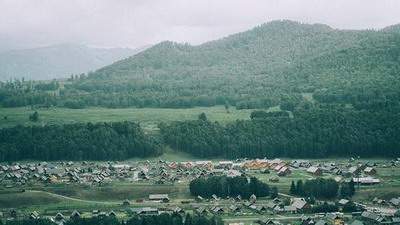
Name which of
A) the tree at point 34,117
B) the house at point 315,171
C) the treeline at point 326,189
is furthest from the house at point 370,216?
the tree at point 34,117

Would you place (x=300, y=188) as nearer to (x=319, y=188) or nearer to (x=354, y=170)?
(x=319, y=188)

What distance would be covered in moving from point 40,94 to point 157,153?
61434mm

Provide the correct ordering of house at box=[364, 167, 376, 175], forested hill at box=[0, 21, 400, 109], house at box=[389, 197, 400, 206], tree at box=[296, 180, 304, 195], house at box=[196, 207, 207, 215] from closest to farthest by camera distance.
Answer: house at box=[196, 207, 207, 215] < house at box=[389, 197, 400, 206] < tree at box=[296, 180, 304, 195] < house at box=[364, 167, 376, 175] < forested hill at box=[0, 21, 400, 109]

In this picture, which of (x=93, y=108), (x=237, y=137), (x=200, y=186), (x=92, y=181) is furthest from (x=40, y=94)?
(x=200, y=186)

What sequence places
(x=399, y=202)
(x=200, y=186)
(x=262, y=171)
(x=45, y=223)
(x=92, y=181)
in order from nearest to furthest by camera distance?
(x=45, y=223) < (x=399, y=202) < (x=200, y=186) < (x=92, y=181) < (x=262, y=171)

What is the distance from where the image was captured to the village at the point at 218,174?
71.4 meters

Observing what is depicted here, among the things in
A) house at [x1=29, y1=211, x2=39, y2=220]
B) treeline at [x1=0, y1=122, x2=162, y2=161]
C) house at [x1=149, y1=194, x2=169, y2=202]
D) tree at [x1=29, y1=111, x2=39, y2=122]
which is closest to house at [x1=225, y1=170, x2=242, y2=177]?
house at [x1=149, y1=194, x2=169, y2=202]

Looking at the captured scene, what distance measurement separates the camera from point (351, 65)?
169 metres

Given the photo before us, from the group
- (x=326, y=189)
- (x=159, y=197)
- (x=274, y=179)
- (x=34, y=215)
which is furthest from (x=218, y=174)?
(x=34, y=215)

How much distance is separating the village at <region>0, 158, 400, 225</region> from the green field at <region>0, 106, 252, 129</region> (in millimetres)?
26426

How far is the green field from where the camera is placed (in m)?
130

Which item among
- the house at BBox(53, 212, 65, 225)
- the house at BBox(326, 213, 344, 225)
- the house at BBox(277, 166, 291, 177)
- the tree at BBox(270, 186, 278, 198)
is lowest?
the house at BBox(326, 213, 344, 225)

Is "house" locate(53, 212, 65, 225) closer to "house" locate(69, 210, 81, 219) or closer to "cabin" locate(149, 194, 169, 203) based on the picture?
"house" locate(69, 210, 81, 219)

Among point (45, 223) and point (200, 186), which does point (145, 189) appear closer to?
point (200, 186)
